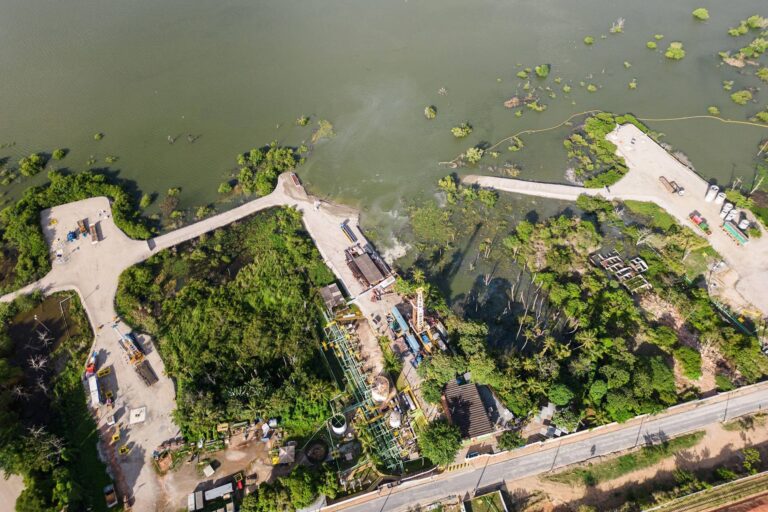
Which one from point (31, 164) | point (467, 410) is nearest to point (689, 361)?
point (467, 410)

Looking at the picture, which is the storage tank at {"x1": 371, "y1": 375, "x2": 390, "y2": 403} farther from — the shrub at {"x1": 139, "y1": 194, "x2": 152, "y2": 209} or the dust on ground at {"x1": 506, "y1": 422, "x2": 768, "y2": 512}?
the shrub at {"x1": 139, "y1": 194, "x2": 152, "y2": 209}

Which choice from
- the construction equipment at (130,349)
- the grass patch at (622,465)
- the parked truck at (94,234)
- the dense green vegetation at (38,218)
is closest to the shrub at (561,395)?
the grass patch at (622,465)

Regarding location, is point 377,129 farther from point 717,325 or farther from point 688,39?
point 688,39

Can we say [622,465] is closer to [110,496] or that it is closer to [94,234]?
[110,496]

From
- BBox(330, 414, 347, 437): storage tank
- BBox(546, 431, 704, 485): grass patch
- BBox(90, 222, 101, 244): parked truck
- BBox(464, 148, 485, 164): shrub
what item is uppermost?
BBox(90, 222, 101, 244): parked truck

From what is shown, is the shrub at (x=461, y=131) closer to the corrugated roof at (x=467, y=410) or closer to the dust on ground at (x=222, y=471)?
the corrugated roof at (x=467, y=410)

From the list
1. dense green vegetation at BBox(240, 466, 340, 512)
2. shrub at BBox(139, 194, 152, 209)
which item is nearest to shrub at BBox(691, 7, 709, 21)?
shrub at BBox(139, 194, 152, 209)
